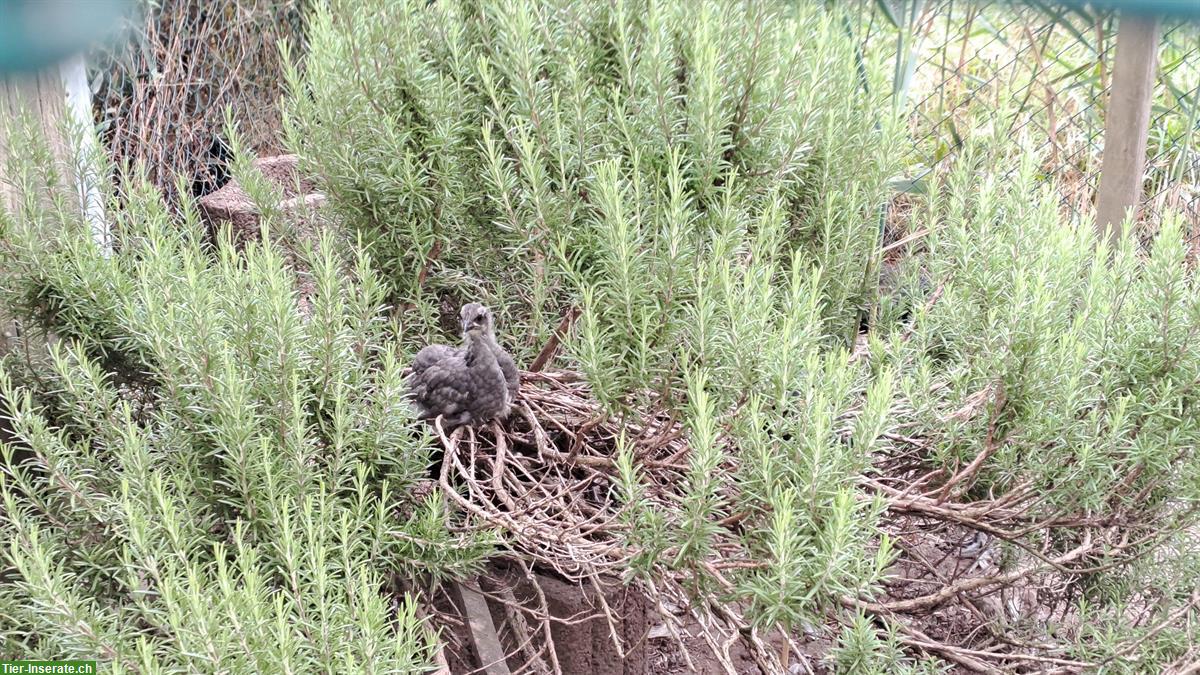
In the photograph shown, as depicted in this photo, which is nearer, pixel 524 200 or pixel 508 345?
pixel 524 200

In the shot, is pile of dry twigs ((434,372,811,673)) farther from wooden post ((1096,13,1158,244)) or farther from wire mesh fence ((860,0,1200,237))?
wire mesh fence ((860,0,1200,237))

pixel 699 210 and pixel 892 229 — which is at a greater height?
pixel 699 210

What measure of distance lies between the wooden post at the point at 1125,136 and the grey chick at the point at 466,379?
1976 mm

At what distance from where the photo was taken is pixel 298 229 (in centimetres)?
302

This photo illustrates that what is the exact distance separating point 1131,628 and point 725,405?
3.59 ft

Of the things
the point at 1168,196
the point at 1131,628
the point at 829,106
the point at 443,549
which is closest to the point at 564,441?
the point at 443,549

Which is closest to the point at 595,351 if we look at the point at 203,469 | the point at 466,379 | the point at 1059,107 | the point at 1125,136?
the point at 466,379

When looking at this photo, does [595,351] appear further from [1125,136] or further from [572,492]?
[1125,136]

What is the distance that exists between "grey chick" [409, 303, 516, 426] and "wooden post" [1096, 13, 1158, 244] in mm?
1976

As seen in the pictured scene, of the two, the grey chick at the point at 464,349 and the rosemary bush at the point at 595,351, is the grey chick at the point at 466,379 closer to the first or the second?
the grey chick at the point at 464,349

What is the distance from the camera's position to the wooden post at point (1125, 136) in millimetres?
3430

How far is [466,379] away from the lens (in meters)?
2.47

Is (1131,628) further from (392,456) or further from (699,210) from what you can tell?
(392,456)

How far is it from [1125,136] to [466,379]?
8.10 feet
